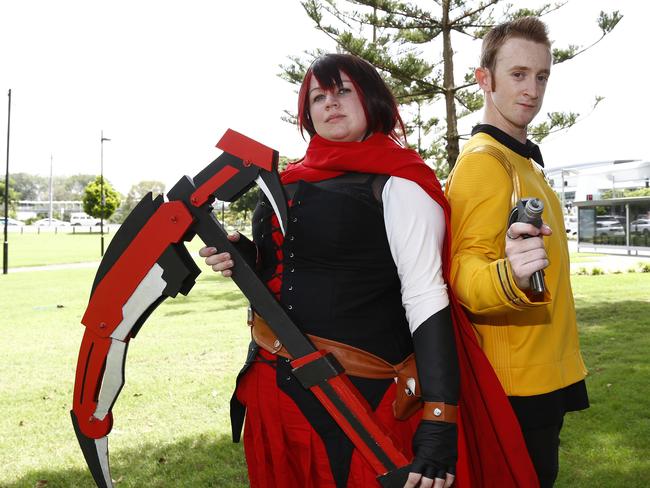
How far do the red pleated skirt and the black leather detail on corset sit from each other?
6.9 inches

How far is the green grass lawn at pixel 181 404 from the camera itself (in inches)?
152

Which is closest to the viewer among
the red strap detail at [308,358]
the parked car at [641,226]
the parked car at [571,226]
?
the red strap detail at [308,358]

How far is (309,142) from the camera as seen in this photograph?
6.50 ft

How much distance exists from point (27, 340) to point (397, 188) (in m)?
8.01

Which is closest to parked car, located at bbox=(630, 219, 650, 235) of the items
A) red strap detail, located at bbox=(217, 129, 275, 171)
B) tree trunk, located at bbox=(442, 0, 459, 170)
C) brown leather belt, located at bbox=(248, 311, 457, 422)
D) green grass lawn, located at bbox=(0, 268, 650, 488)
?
green grass lawn, located at bbox=(0, 268, 650, 488)

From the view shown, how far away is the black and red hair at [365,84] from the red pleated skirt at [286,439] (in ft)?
2.55

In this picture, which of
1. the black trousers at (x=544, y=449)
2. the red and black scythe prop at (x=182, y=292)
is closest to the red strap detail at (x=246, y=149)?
the red and black scythe prop at (x=182, y=292)

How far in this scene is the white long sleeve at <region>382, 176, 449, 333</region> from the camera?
1629 mm

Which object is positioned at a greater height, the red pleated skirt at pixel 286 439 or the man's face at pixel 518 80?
the man's face at pixel 518 80

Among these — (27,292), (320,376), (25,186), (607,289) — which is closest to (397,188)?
(320,376)

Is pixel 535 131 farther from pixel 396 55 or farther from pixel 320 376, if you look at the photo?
pixel 320 376

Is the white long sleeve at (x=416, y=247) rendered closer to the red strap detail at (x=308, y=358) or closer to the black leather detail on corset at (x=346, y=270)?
the black leather detail on corset at (x=346, y=270)

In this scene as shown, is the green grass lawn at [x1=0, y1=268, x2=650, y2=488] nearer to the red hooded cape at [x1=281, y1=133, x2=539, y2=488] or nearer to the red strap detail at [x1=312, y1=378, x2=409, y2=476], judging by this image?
the red hooded cape at [x1=281, y1=133, x2=539, y2=488]

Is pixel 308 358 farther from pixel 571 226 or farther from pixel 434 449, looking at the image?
pixel 571 226
